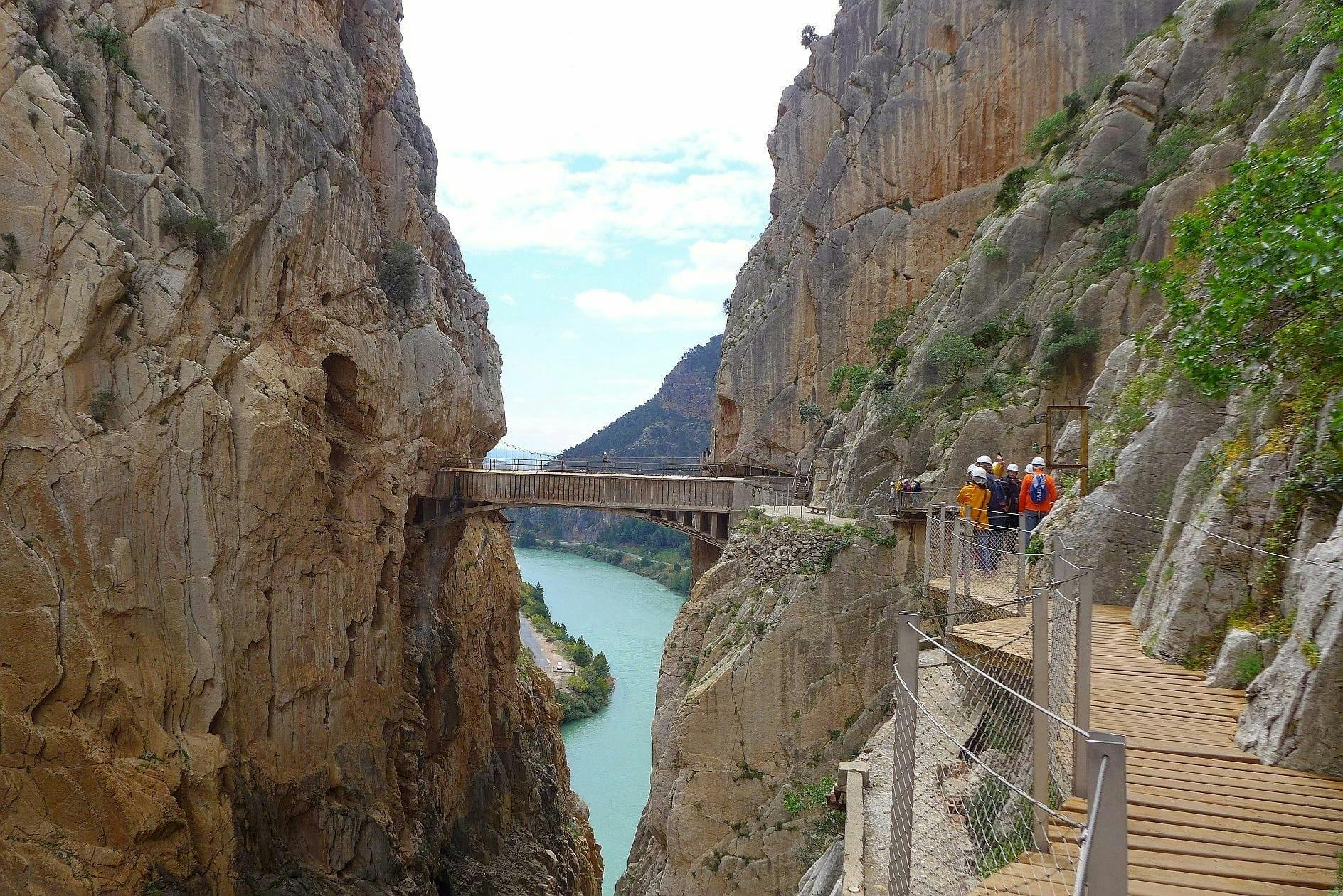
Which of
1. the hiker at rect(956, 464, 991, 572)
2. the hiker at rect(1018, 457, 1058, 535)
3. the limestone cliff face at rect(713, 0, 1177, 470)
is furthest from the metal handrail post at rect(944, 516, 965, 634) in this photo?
the limestone cliff face at rect(713, 0, 1177, 470)

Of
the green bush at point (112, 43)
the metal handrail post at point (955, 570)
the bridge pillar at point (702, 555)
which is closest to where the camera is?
the metal handrail post at point (955, 570)

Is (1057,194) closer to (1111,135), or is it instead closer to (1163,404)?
(1111,135)

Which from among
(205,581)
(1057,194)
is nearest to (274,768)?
(205,581)

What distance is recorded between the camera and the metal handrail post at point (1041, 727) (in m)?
4.00

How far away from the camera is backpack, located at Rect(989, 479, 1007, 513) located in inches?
467

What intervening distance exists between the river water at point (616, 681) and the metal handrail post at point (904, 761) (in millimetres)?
22001

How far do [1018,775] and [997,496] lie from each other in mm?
7221

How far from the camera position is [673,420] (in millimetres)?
112250

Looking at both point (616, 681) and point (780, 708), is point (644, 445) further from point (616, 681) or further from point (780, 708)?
point (780, 708)

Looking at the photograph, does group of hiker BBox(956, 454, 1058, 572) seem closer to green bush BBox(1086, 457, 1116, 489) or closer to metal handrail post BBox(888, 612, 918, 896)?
green bush BBox(1086, 457, 1116, 489)

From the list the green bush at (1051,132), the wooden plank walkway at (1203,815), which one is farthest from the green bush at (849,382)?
the wooden plank walkway at (1203,815)

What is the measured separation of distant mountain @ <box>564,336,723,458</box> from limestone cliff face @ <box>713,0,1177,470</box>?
69.0 meters

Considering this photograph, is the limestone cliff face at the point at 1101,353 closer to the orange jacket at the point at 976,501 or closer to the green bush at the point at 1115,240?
the green bush at the point at 1115,240

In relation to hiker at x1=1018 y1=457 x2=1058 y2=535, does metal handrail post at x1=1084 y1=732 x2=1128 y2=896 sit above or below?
below
